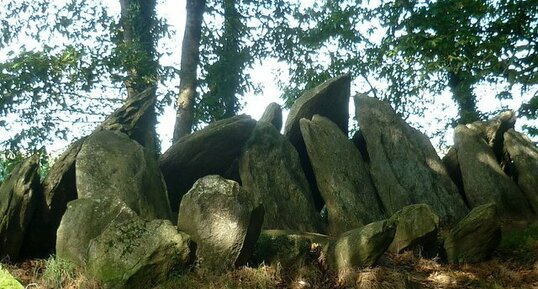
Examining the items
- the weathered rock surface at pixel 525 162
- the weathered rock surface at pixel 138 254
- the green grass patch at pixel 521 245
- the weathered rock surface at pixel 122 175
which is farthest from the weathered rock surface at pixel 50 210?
the weathered rock surface at pixel 525 162

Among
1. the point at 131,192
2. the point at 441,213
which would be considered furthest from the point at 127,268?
the point at 441,213

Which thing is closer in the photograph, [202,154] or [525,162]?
[202,154]

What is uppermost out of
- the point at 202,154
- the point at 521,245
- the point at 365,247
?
the point at 202,154

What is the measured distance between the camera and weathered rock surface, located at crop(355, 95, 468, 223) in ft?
38.3

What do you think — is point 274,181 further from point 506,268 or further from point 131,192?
point 506,268

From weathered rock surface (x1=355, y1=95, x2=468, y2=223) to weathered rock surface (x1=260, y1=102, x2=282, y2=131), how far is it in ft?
6.69

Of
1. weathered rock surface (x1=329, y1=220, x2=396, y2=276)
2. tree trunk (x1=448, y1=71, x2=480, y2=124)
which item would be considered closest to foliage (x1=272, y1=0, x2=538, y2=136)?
tree trunk (x1=448, y1=71, x2=480, y2=124)

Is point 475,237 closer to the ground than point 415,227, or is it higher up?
closer to the ground

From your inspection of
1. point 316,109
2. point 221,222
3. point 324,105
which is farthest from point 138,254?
point 324,105

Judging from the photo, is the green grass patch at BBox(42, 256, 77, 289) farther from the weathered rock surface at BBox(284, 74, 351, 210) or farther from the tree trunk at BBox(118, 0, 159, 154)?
the weathered rock surface at BBox(284, 74, 351, 210)

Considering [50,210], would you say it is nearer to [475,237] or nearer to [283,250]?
[283,250]

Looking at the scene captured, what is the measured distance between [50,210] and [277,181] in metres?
4.58

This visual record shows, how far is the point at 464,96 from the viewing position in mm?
17531

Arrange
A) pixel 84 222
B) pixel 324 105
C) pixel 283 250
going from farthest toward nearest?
pixel 324 105
pixel 283 250
pixel 84 222
